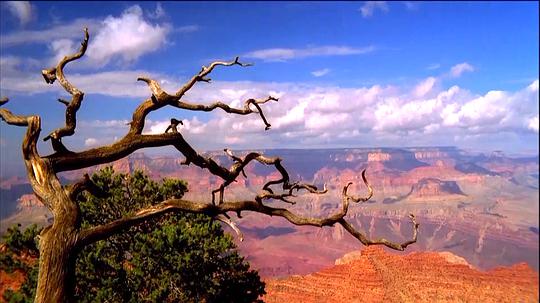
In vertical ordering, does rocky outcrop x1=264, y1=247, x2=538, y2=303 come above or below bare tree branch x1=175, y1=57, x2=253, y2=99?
below

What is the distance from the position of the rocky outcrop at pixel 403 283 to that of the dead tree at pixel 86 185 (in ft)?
198

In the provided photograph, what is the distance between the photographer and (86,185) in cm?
865

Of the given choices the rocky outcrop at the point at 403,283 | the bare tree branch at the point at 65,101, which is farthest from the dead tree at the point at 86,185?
the rocky outcrop at the point at 403,283

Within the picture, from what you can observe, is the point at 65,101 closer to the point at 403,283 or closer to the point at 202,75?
the point at 202,75

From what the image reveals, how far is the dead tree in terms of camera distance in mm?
7613

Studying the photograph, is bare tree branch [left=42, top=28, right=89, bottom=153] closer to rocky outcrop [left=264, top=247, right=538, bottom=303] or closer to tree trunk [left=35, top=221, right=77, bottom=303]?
tree trunk [left=35, top=221, right=77, bottom=303]

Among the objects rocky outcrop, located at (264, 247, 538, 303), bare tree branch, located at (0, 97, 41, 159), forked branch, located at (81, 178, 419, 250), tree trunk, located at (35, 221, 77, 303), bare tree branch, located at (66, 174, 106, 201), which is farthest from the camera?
rocky outcrop, located at (264, 247, 538, 303)

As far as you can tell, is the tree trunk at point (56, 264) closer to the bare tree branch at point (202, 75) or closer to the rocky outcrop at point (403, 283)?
the bare tree branch at point (202, 75)

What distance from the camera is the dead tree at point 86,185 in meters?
7.61

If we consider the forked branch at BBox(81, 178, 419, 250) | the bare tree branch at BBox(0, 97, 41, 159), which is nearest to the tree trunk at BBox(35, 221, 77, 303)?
the forked branch at BBox(81, 178, 419, 250)

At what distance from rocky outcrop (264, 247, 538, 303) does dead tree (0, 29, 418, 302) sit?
6030 centimetres

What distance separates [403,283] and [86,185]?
7754 centimetres

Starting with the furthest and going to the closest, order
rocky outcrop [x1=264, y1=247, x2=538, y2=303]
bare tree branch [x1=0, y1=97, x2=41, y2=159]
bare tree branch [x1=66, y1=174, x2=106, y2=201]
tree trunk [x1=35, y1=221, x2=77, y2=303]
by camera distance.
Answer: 1. rocky outcrop [x1=264, y1=247, x2=538, y2=303]
2. bare tree branch [x1=0, y1=97, x2=41, y2=159]
3. bare tree branch [x1=66, y1=174, x2=106, y2=201]
4. tree trunk [x1=35, y1=221, x2=77, y2=303]

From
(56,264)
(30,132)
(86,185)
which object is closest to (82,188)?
(86,185)
